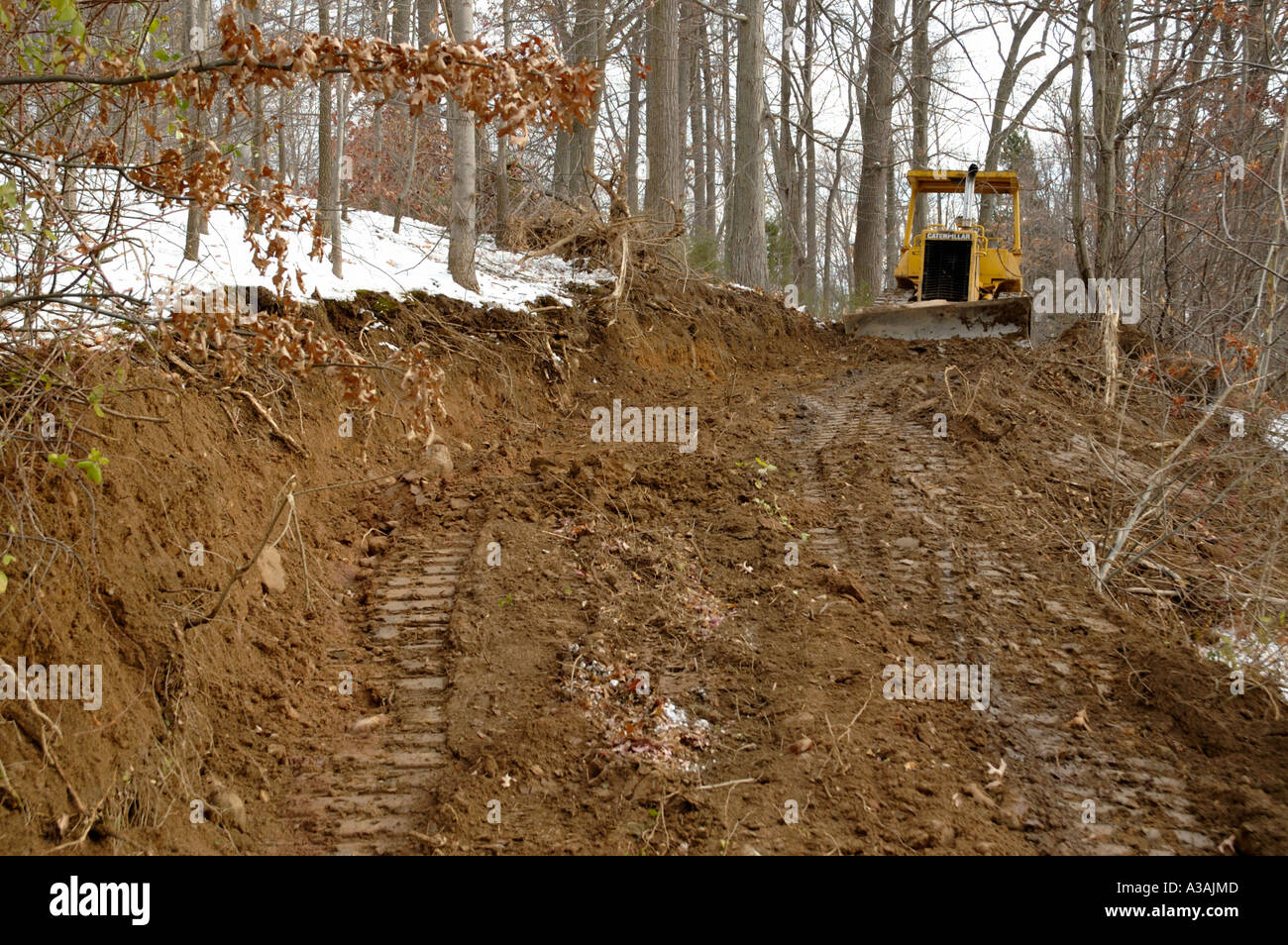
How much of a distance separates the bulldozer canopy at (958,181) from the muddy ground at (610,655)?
8114 mm

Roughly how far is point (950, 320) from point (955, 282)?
1.76 meters

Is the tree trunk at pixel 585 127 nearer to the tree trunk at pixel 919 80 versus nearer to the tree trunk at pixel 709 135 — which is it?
the tree trunk at pixel 919 80

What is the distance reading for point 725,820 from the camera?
12.5 feet

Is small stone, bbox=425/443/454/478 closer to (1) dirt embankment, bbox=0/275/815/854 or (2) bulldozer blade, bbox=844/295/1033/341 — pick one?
(1) dirt embankment, bbox=0/275/815/854

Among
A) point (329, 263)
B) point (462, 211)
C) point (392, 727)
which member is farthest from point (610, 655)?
point (462, 211)

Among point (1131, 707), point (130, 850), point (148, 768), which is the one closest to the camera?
point (130, 850)

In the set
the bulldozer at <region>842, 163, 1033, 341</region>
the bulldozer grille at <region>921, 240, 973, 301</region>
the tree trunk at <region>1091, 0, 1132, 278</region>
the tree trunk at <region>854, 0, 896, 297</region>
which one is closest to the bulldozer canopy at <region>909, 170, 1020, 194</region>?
the bulldozer at <region>842, 163, 1033, 341</region>

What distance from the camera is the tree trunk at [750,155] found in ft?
49.8

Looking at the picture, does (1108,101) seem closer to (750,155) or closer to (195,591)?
(750,155)

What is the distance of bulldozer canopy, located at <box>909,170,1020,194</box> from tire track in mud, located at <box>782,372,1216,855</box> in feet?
25.7

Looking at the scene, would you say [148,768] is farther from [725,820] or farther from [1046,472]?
[1046,472]

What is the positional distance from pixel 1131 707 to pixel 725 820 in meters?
2.28
